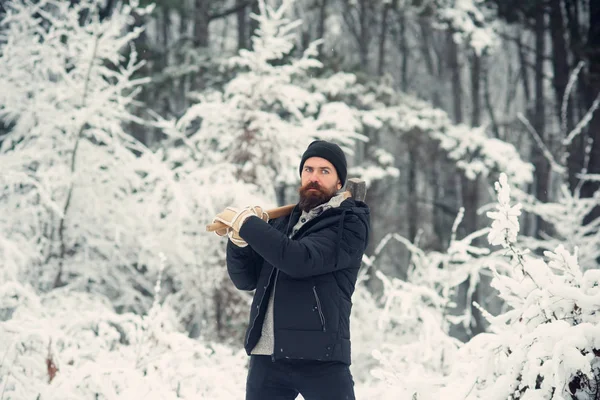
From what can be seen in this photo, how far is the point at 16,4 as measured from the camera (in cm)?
718

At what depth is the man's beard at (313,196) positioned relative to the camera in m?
2.63

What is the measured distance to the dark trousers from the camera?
2.42 m

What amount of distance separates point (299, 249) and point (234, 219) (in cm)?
28

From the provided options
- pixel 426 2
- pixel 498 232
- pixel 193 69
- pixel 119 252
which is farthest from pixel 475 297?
pixel 498 232

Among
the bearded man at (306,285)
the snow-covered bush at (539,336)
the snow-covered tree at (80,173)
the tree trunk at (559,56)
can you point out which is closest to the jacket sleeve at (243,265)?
the bearded man at (306,285)

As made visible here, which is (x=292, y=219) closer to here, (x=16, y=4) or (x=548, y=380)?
(x=548, y=380)

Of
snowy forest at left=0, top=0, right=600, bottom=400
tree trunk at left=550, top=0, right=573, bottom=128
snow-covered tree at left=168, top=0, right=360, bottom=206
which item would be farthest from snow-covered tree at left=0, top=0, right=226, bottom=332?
tree trunk at left=550, top=0, right=573, bottom=128

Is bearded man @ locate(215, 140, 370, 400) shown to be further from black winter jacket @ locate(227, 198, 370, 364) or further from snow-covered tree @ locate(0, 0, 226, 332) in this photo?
snow-covered tree @ locate(0, 0, 226, 332)

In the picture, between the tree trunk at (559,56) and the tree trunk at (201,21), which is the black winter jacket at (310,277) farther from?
the tree trunk at (559,56)

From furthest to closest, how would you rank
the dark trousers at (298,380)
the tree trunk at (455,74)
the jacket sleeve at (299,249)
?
the tree trunk at (455,74) < the dark trousers at (298,380) < the jacket sleeve at (299,249)

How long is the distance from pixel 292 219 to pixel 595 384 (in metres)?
1.34

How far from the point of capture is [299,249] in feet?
7.64

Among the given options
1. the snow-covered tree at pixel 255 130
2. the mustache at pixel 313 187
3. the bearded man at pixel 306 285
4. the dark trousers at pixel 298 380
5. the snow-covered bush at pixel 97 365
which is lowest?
the snow-covered bush at pixel 97 365

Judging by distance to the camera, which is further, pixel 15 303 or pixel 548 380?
pixel 15 303
